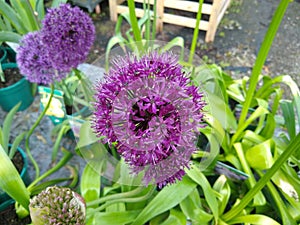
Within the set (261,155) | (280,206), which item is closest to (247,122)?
(261,155)

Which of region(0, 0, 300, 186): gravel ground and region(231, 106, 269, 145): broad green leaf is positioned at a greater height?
region(231, 106, 269, 145): broad green leaf

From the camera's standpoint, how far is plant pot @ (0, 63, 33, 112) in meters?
1.41

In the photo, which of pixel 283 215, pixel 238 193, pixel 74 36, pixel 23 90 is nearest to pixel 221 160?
Result: pixel 238 193

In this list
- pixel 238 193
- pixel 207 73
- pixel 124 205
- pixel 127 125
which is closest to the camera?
pixel 127 125

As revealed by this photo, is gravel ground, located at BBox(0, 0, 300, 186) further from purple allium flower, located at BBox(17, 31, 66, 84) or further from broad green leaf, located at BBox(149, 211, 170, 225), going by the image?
broad green leaf, located at BBox(149, 211, 170, 225)

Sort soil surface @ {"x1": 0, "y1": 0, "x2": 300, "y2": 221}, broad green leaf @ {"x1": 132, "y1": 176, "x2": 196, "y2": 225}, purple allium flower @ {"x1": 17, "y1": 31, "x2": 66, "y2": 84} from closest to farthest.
→ 1. broad green leaf @ {"x1": 132, "y1": 176, "x2": 196, "y2": 225}
2. purple allium flower @ {"x1": 17, "y1": 31, "x2": 66, "y2": 84}
3. soil surface @ {"x1": 0, "y1": 0, "x2": 300, "y2": 221}

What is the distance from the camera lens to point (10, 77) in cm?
148

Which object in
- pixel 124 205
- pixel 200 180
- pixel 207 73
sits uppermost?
pixel 207 73

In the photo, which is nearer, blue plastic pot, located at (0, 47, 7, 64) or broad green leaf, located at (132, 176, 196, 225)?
broad green leaf, located at (132, 176, 196, 225)

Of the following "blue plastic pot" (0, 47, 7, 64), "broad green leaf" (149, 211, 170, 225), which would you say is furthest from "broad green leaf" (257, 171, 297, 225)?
"blue plastic pot" (0, 47, 7, 64)

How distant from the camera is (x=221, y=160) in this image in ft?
3.41

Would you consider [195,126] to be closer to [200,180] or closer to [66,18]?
[200,180]

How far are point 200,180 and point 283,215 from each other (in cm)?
24

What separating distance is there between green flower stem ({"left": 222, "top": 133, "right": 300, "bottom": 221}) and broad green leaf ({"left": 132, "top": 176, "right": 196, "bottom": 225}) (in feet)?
0.42
